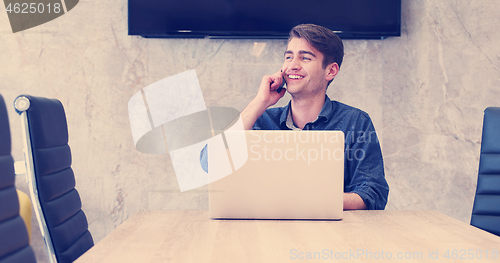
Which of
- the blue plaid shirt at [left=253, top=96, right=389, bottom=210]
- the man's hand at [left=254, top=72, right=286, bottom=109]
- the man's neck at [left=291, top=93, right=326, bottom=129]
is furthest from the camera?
the man's neck at [left=291, top=93, right=326, bottom=129]

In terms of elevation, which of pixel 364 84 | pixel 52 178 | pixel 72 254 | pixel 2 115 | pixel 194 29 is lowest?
pixel 72 254

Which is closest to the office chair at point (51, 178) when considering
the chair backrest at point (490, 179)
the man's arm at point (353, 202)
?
the man's arm at point (353, 202)

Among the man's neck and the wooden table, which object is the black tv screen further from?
the wooden table

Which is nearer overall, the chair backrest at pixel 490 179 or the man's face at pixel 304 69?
the chair backrest at pixel 490 179

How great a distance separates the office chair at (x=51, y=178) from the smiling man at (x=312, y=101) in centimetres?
79

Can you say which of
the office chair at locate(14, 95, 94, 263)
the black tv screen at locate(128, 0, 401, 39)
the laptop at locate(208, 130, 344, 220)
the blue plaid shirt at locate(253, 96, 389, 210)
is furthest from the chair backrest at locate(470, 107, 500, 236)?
the office chair at locate(14, 95, 94, 263)

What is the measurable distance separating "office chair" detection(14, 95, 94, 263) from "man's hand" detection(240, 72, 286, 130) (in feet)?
2.58

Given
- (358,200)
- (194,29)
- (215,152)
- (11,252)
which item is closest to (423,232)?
(358,200)

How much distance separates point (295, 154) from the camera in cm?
96

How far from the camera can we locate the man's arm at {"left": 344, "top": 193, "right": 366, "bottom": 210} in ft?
4.00

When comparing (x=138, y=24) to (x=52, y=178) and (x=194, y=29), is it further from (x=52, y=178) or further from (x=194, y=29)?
(x=52, y=178)

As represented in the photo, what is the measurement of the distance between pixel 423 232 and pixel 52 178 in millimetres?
1069

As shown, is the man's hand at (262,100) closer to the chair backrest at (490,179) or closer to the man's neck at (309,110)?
the man's neck at (309,110)

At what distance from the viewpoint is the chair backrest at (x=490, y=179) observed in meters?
1.42
